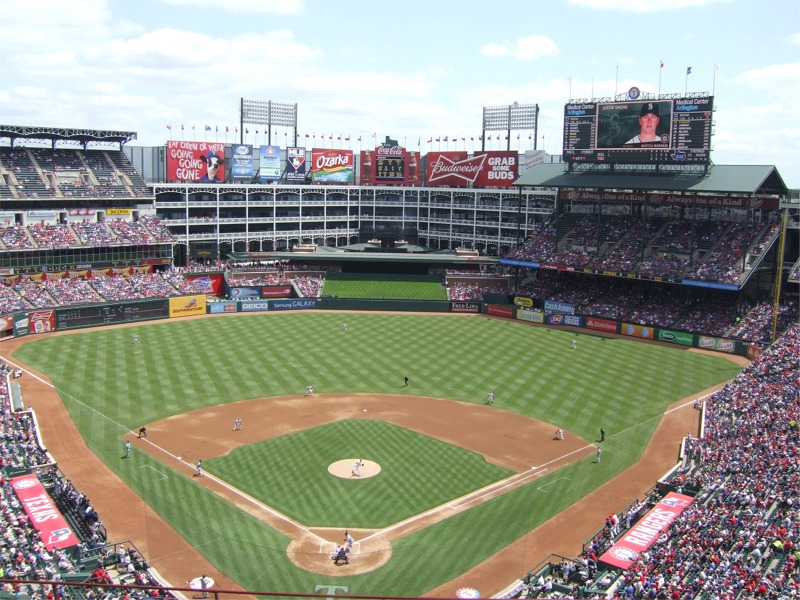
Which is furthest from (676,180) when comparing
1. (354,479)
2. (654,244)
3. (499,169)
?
(354,479)

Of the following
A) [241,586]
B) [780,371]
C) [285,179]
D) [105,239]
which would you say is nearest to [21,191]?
[105,239]

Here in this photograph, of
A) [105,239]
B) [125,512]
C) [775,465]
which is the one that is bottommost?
[125,512]

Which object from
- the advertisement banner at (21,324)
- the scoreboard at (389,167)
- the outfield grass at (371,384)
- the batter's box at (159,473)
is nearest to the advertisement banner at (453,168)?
the scoreboard at (389,167)

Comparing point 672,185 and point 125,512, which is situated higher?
point 672,185

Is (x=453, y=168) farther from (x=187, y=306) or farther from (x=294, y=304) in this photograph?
(x=187, y=306)

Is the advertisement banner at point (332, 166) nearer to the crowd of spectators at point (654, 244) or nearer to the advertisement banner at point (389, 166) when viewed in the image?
the advertisement banner at point (389, 166)

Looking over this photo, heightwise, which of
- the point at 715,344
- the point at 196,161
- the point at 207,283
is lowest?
the point at 715,344

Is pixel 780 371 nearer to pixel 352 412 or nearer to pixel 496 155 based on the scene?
pixel 352 412
